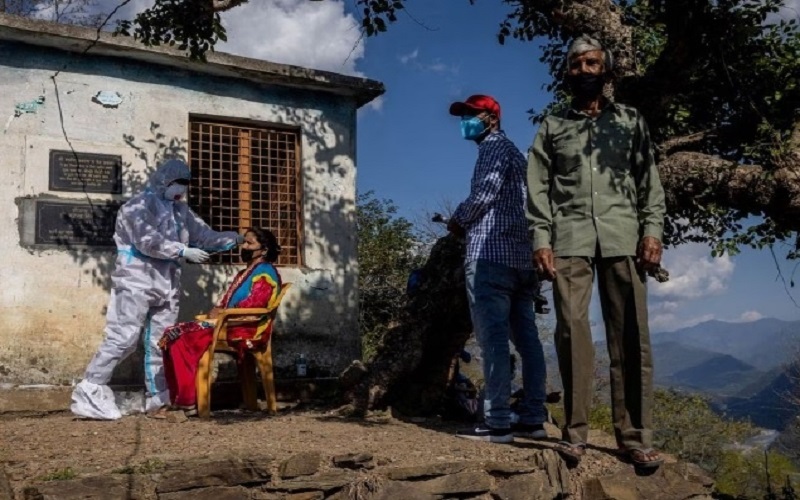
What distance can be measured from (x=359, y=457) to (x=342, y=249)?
4266 mm

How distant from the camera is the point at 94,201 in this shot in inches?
289

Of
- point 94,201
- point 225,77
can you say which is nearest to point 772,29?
point 225,77

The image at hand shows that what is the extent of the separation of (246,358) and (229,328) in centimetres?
55

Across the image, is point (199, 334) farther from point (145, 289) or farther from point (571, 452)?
point (571, 452)

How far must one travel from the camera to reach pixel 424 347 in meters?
6.74

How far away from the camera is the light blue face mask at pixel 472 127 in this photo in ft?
18.0

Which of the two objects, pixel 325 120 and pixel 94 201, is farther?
pixel 325 120

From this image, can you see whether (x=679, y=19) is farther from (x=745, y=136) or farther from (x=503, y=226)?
(x=503, y=226)

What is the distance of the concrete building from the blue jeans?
3339 mm

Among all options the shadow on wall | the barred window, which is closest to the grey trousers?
the shadow on wall

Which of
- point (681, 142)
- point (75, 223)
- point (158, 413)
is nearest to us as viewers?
Result: point (158, 413)

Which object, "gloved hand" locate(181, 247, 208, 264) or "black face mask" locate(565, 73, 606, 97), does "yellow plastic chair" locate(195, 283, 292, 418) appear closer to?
"gloved hand" locate(181, 247, 208, 264)

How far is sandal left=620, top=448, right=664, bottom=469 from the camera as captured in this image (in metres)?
4.55

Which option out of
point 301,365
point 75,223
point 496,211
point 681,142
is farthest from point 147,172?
point 681,142
